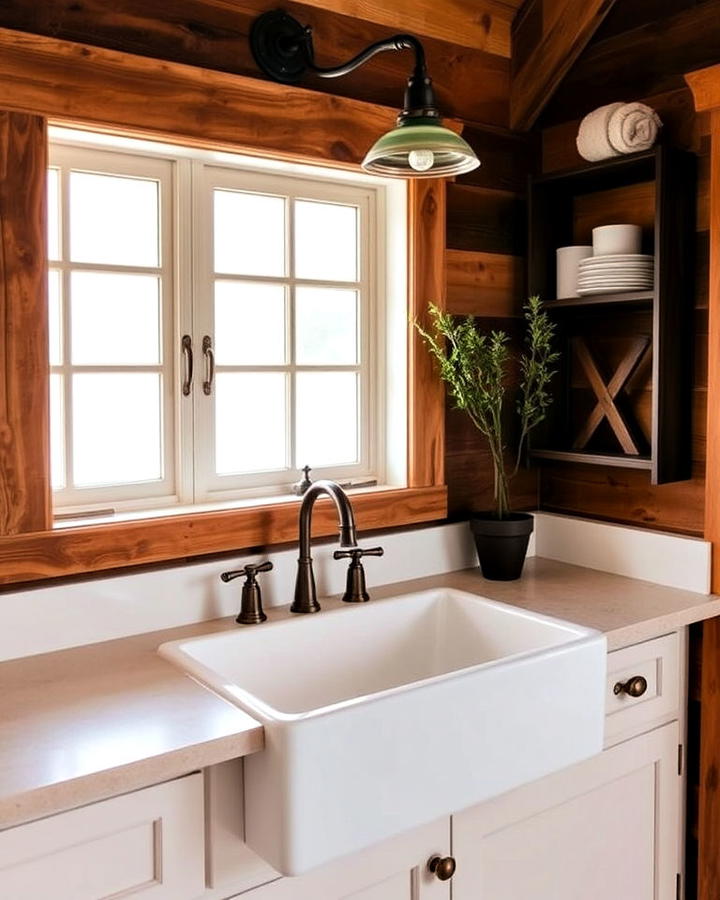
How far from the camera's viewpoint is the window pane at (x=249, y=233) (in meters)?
2.12

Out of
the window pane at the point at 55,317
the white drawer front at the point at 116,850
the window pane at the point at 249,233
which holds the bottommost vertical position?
the white drawer front at the point at 116,850

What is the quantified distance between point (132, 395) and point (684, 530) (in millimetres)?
1360

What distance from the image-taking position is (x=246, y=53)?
199 centimetres

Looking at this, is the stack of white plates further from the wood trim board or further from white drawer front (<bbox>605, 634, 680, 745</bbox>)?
the wood trim board

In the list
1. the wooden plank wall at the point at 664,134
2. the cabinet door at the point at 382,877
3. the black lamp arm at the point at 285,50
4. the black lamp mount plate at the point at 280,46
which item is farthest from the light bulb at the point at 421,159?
the cabinet door at the point at 382,877

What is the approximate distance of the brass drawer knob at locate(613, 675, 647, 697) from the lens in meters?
1.93

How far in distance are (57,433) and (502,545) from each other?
1.07 m

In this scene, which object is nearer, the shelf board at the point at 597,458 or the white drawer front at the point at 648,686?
the white drawer front at the point at 648,686

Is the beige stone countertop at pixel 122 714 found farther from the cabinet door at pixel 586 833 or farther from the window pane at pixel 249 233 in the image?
the window pane at pixel 249 233

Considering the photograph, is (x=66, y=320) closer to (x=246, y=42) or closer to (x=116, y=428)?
(x=116, y=428)

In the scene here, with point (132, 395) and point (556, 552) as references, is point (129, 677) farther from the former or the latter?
point (556, 552)

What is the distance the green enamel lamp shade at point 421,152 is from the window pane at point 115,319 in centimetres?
59

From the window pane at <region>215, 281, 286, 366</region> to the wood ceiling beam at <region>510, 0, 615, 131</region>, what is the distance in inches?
34.0

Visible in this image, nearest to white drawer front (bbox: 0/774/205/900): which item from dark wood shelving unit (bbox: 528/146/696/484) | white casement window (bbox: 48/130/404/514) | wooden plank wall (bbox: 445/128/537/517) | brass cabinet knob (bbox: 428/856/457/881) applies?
brass cabinet knob (bbox: 428/856/457/881)
